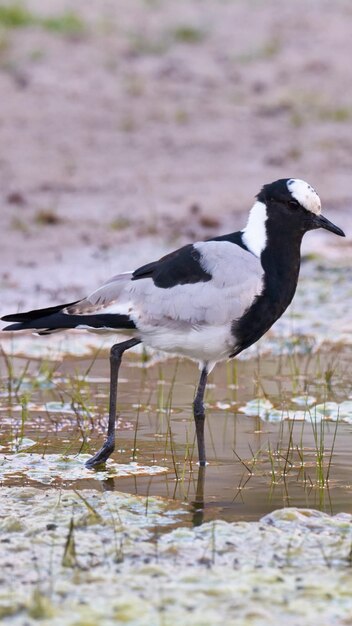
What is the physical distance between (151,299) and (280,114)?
26.9 ft

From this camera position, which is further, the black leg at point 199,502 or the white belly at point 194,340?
the white belly at point 194,340

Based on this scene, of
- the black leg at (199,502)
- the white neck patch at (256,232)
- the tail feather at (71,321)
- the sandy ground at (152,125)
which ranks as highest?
the sandy ground at (152,125)

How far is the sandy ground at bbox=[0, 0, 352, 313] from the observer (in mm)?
10422

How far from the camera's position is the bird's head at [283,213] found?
5.94m

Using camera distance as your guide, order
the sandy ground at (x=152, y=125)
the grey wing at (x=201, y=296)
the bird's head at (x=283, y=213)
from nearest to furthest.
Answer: the grey wing at (x=201, y=296), the bird's head at (x=283, y=213), the sandy ground at (x=152, y=125)

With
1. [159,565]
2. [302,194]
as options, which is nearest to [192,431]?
[302,194]

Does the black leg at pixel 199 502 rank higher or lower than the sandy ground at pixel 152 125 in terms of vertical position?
lower

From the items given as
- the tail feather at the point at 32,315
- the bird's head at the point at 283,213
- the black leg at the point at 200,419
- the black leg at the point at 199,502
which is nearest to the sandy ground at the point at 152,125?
the tail feather at the point at 32,315

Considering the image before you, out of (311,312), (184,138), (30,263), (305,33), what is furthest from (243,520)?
(305,33)

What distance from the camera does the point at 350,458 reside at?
230 inches

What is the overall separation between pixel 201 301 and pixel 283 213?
606mm

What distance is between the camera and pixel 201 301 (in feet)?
18.8

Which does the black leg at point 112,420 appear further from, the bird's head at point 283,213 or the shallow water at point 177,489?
the bird's head at point 283,213

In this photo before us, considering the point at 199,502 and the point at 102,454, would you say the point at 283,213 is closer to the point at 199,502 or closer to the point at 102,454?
the point at 102,454
